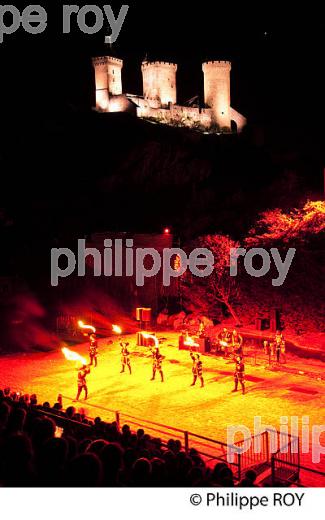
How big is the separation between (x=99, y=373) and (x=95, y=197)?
4428 cm

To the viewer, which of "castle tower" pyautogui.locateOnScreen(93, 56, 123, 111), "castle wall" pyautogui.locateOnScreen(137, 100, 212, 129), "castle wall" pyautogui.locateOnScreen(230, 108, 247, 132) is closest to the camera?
"castle wall" pyautogui.locateOnScreen(137, 100, 212, 129)

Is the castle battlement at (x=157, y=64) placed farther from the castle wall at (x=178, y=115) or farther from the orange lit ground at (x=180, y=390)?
the orange lit ground at (x=180, y=390)

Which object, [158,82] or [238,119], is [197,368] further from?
[238,119]

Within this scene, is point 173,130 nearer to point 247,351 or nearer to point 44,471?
point 247,351

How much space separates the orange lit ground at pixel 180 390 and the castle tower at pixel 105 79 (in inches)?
2367

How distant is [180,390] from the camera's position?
65.1 ft

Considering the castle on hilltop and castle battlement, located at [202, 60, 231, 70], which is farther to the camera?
castle battlement, located at [202, 60, 231, 70]

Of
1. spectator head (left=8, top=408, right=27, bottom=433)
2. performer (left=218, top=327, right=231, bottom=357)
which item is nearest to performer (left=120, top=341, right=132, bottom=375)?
performer (left=218, top=327, right=231, bottom=357)

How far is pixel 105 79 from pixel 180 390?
222ft

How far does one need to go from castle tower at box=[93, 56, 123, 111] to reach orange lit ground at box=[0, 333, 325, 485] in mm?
60110

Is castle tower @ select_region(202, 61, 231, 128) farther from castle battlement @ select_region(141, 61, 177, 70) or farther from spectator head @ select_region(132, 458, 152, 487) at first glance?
spectator head @ select_region(132, 458, 152, 487)

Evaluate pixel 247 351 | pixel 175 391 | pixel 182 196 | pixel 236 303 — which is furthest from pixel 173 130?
pixel 175 391

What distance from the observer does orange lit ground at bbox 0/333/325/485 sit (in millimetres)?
16797

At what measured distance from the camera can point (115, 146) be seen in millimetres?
72500
